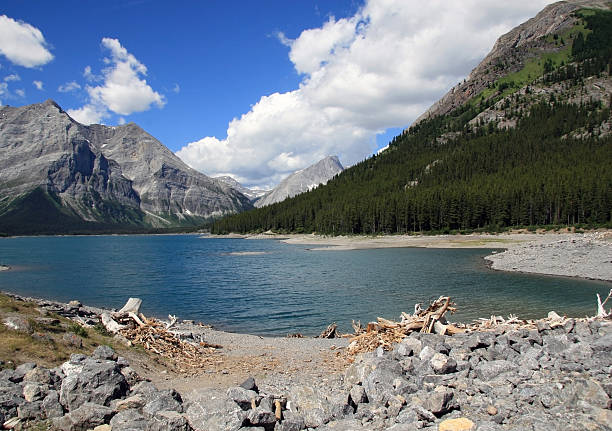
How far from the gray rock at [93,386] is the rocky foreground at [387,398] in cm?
3

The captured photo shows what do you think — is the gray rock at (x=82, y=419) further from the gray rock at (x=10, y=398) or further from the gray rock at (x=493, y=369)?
the gray rock at (x=493, y=369)

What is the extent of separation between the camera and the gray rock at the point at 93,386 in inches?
398

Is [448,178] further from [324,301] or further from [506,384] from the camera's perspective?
[506,384]

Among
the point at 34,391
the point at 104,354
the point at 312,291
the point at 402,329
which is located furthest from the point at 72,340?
the point at 312,291

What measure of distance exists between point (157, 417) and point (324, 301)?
29.4 meters

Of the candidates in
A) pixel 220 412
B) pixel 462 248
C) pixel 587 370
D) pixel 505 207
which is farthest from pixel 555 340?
pixel 505 207

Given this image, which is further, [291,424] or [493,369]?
[493,369]

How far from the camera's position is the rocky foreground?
847 cm

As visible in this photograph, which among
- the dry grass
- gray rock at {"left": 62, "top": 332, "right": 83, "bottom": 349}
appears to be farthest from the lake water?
gray rock at {"left": 62, "top": 332, "right": 83, "bottom": 349}

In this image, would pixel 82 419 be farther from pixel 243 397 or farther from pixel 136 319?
pixel 136 319

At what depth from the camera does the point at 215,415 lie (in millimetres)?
9188

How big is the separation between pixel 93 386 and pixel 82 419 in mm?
1434

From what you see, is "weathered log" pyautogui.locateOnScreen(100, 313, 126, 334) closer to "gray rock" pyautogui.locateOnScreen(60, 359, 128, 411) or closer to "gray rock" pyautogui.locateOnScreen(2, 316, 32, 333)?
"gray rock" pyautogui.locateOnScreen(2, 316, 32, 333)

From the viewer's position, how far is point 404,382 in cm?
1059
